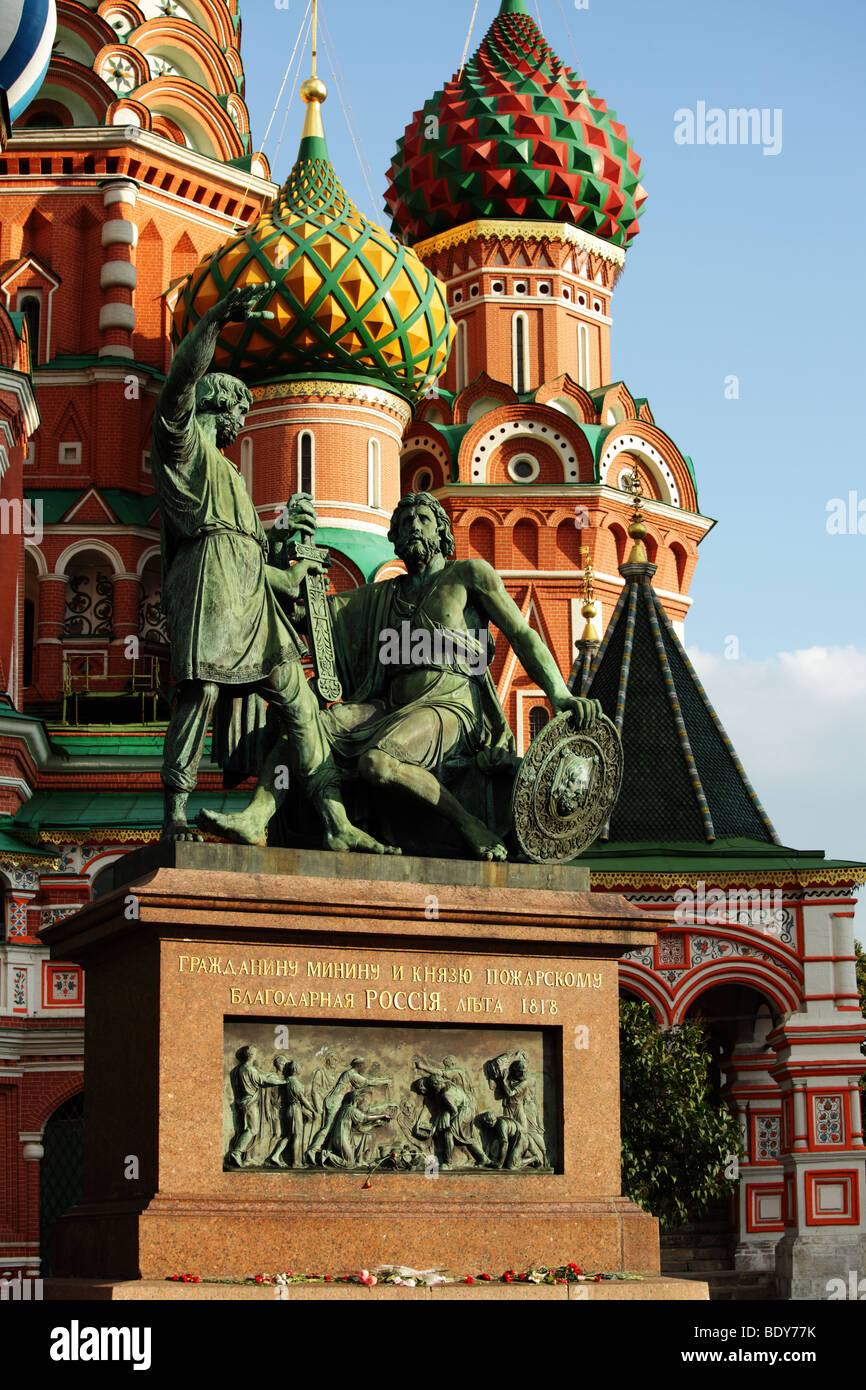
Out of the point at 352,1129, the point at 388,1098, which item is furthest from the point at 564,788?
the point at 352,1129

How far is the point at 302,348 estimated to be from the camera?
3219 centimetres

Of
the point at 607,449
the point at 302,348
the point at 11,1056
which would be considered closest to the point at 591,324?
the point at 607,449

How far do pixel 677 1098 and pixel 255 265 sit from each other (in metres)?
16.2

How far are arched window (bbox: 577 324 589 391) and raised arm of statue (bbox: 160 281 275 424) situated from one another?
2993cm

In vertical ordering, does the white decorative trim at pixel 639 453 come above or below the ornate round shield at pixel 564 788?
above

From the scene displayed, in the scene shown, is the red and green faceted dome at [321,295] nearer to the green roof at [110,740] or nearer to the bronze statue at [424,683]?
the green roof at [110,740]

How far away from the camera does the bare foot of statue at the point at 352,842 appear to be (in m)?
10.3

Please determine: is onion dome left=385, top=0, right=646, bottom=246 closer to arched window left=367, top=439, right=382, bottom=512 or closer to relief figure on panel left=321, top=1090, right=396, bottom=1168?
arched window left=367, top=439, right=382, bottom=512

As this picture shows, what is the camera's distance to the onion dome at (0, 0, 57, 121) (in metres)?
30.0

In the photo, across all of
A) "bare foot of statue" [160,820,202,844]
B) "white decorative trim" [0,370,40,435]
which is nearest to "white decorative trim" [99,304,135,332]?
"white decorative trim" [0,370,40,435]

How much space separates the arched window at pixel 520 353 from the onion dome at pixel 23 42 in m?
11.3

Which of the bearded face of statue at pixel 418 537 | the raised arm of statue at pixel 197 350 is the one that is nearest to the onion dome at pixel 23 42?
the bearded face of statue at pixel 418 537
